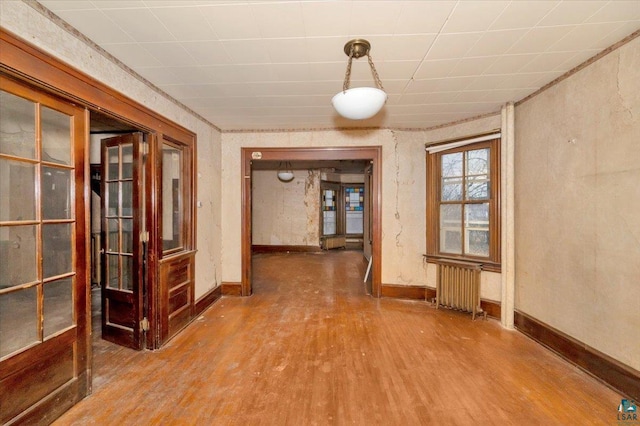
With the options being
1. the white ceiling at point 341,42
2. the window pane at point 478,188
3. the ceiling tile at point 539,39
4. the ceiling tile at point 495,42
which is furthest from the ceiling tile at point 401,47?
the window pane at point 478,188

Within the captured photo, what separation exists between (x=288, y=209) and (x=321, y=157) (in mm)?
4299

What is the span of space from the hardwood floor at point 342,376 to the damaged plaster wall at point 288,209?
4.77 m

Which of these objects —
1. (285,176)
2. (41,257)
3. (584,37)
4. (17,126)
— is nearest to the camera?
(17,126)

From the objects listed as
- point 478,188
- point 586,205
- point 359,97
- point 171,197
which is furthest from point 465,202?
point 171,197

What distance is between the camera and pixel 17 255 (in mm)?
1544

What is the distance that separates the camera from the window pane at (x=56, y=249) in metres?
1.69

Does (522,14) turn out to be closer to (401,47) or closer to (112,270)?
(401,47)

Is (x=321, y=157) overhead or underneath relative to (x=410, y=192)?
overhead

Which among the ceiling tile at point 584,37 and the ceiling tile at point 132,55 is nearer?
the ceiling tile at point 584,37

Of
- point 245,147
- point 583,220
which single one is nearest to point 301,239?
point 245,147

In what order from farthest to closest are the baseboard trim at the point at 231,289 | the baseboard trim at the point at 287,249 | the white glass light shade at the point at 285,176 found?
the baseboard trim at the point at 287,249 < the white glass light shade at the point at 285,176 < the baseboard trim at the point at 231,289

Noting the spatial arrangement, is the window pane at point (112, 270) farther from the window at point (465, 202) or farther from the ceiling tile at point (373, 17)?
the window at point (465, 202)

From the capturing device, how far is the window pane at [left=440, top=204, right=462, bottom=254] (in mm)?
3631

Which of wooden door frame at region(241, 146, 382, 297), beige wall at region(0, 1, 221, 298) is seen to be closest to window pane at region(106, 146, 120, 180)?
beige wall at region(0, 1, 221, 298)
